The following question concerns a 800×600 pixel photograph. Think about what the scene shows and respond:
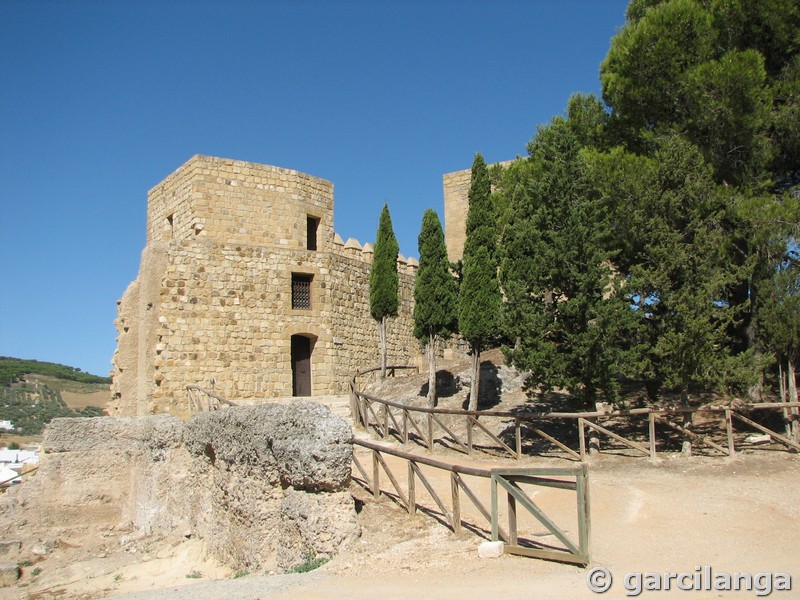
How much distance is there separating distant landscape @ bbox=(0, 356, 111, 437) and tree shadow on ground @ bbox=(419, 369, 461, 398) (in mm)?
37917

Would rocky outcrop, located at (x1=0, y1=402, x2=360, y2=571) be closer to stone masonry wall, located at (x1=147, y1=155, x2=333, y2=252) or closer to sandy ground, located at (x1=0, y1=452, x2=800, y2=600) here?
sandy ground, located at (x1=0, y1=452, x2=800, y2=600)

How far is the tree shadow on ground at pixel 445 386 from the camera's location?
693 inches

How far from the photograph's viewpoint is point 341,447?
7746 millimetres

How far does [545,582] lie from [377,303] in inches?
527

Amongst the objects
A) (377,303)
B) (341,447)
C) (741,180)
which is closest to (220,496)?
(341,447)

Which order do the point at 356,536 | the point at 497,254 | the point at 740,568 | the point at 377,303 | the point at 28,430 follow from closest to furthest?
the point at 740,568 < the point at 356,536 < the point at 497,254 < the point at 377,303 < the point at 28,430

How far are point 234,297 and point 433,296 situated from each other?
5612 mm

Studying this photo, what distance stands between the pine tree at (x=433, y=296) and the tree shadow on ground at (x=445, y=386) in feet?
3.50

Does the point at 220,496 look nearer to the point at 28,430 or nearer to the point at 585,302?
the point at 585,302

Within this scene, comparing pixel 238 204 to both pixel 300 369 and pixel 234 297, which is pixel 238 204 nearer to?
pixel 234 297

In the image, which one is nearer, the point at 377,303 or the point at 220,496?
the point at 220,496

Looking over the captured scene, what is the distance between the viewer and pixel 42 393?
68.4 meters

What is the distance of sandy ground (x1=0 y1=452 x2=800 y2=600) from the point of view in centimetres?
600

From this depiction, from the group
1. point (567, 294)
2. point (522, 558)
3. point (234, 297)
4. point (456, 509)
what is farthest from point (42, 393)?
point (522, 558)
